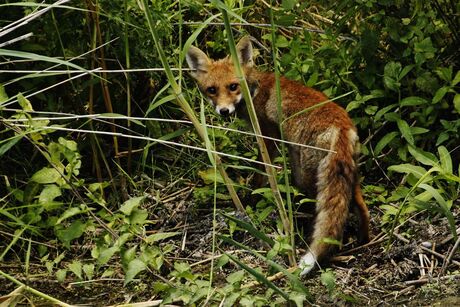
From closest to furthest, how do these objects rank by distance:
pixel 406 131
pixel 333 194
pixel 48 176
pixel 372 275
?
pixel 48 176
pixel 372 275
pixel 333 194
pixel 406 131

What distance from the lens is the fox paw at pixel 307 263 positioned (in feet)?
14.8

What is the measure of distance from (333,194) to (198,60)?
6.13 feet

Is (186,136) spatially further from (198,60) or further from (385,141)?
(385,141)

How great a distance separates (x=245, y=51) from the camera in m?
6.42

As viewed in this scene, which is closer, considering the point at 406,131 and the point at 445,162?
the point at 445,162

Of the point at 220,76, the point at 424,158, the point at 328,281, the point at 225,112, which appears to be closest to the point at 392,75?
the point at 424,158

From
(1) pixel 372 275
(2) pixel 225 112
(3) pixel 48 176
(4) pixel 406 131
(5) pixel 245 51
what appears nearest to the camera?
(3) pixel 48 176

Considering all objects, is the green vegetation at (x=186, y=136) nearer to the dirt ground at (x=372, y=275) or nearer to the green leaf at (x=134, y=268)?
the dirt ground at (x=372, y=275)

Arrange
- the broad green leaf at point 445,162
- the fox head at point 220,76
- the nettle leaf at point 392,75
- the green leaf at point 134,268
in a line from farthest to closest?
the fox head at point 220,76, the nettle leaf at point 392,75, the broad green leaf at point 445,162, the green leaf at point 134,268

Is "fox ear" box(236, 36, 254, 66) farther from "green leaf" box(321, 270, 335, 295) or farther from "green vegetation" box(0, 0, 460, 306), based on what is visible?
"green leaf" box(321, 270, 335, 295)

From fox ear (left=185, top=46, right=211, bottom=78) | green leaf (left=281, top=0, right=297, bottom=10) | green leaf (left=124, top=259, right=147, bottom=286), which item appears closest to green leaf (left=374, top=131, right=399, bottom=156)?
green leaf (left=281, top=0, right=297, bottom=10)

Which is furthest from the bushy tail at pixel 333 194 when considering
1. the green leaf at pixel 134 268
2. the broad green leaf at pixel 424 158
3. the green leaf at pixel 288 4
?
the green leaf at pixel 134 268

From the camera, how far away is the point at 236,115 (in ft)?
21.4

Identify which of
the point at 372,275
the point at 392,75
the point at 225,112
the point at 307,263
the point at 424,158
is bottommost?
the point at 372,275
